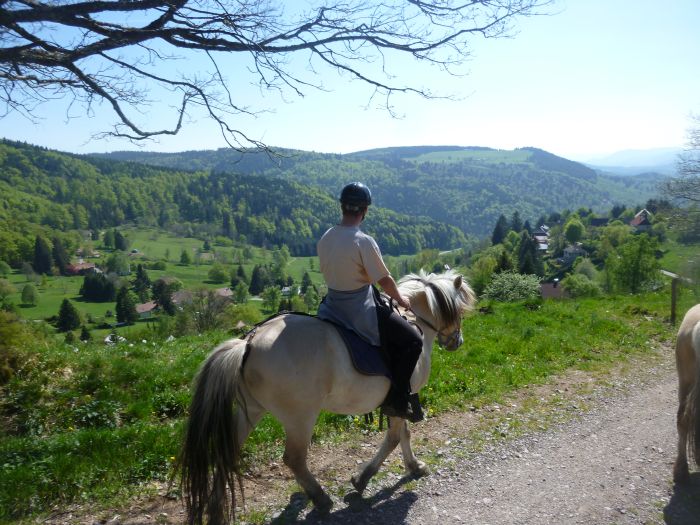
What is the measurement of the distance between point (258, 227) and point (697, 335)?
152 metres

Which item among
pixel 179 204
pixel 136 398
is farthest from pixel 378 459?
pixel 179 204

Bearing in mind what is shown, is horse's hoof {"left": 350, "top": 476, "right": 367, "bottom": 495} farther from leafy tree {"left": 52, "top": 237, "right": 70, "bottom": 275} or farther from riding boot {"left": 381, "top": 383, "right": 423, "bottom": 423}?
leafy tree {"left": 52, "top": 237, "right": 70, "bottom": 275}

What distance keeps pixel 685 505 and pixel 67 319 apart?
6959cm

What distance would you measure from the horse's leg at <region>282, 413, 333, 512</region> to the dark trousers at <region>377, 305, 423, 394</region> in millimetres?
Answer: 986

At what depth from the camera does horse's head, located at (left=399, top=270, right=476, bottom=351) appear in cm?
565

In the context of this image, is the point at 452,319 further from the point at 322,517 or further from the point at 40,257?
the point at 40,257

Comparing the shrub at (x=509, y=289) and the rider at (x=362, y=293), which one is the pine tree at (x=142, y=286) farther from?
the rider at (x=362, y=293)

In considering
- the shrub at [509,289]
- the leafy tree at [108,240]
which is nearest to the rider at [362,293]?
the shrub at [509,289]

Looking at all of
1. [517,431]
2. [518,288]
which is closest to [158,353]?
[517,431]

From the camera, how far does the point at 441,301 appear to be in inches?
226

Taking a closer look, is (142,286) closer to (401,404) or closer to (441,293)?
(441,293)

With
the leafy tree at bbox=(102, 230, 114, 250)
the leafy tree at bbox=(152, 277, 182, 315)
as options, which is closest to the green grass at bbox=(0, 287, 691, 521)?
the leafy tree at bbox=(152, 277, 182, 315)

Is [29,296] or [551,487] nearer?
[551,487]

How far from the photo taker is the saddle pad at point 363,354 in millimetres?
4363
